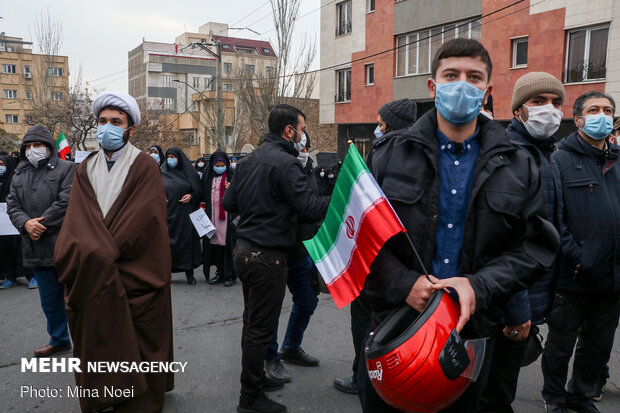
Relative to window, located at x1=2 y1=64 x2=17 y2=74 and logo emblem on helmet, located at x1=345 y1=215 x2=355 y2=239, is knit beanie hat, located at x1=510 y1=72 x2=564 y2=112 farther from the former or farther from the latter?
window, located at x1=2 y1=64 x2=17 y2=74

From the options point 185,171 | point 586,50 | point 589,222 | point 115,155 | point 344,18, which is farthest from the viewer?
point 344,18

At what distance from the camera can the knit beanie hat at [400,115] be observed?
4039 mm

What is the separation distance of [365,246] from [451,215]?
397 mm

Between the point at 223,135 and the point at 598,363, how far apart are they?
1045 inches

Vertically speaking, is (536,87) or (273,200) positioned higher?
(536,87)

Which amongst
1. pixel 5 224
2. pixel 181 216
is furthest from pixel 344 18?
pixel 5 224

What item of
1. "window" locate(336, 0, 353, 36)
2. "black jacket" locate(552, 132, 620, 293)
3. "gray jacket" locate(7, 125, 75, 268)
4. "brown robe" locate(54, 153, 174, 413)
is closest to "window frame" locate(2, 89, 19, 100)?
"window" locate(336, 0, 353, 36)

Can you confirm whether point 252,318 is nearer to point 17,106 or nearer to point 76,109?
point 76,109

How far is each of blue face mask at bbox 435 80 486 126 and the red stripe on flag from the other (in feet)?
1.71

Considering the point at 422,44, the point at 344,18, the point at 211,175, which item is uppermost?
the point at 344,18

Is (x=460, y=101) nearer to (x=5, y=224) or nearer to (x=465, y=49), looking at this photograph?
(x=465, y=49)

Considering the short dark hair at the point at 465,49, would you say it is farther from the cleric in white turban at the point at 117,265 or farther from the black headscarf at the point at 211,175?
the black headscarf at the point at 211,175

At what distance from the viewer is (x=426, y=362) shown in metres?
1.77

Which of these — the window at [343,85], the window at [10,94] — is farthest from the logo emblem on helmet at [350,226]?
the window at [10,94]
